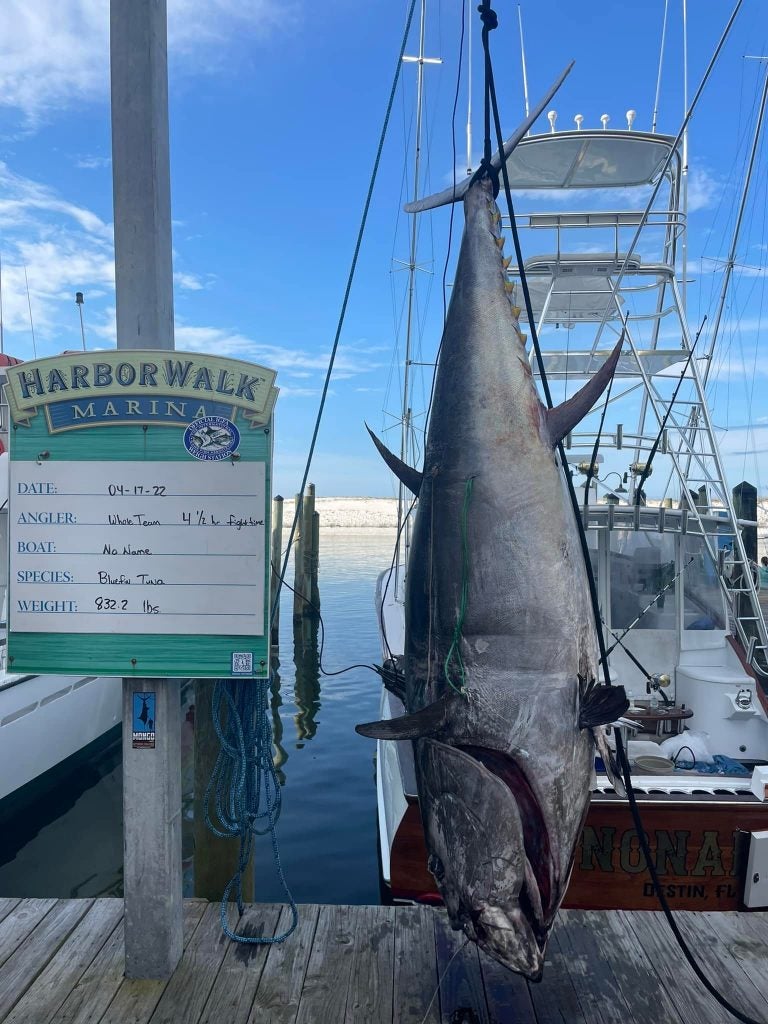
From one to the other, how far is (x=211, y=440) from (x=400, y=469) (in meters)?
0.69

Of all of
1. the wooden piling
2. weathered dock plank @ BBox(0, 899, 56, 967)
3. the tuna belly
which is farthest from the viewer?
the wooden piling

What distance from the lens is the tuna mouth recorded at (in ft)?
5.61

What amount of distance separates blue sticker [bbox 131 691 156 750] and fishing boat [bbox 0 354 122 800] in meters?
4.16

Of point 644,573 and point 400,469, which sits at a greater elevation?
point 400,469

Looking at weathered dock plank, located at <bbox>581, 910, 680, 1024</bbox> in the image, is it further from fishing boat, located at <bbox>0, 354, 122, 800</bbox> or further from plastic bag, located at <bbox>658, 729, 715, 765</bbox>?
fishing boat, located at <bbox>0, 354, 122, 800</bbox>

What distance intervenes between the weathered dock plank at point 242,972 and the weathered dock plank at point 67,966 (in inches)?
18.3

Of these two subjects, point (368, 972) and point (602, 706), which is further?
point (368, 972)

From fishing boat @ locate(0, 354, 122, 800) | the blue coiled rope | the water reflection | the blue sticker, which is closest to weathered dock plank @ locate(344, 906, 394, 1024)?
the blue coiled rope

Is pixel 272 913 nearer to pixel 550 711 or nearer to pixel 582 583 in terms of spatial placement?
pixel 550 711

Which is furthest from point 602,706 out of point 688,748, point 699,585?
point 699,585

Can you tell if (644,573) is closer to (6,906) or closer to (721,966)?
(721,966)

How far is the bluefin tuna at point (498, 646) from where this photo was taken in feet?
5.65

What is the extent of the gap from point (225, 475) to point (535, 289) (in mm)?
5079

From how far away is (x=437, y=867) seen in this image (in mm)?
1826
